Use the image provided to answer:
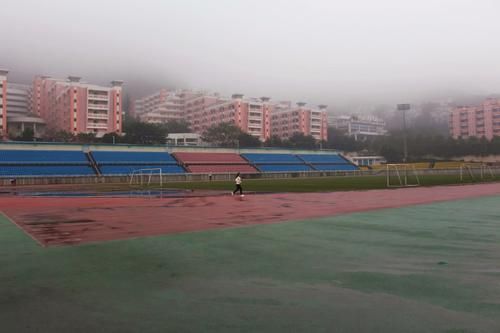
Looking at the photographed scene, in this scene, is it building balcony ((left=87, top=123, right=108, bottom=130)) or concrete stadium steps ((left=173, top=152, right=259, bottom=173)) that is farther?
building balcony ((left=87, top=123, right=108, bottom=130))

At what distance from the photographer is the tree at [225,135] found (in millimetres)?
98062

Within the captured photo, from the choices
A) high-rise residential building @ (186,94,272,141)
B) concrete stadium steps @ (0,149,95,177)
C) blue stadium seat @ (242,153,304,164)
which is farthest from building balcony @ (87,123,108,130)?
concrete stadium steps @ (0,149,95,177)

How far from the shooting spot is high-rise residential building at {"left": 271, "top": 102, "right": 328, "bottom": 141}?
448 feet

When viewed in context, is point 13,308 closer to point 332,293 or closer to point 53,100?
point 332,293

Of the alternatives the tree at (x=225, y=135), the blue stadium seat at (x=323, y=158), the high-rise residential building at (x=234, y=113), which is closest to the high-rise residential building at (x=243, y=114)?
the high-rise residential building at (x=234, y=113)

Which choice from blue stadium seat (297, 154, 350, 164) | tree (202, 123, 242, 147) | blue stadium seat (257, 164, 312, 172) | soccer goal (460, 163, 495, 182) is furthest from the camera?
tree (202, 123, 242, 147)

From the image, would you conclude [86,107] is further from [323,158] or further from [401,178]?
[401,178]

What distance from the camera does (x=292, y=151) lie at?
75750 millimetres

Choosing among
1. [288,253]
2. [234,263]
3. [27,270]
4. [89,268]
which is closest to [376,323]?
[234,263]

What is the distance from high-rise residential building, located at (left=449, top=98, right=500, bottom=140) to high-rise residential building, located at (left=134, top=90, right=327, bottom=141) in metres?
46.1

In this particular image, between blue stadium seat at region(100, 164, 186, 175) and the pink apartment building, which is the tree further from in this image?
blue stadium seat at region(100, 164, 186, 175)

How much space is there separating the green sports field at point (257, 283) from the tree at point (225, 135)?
88.7m

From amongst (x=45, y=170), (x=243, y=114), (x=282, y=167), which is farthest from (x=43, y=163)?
(x=243, y=114)

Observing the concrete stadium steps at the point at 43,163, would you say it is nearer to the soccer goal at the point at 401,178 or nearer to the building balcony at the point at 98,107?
the soccer goal at the point at 401,178
